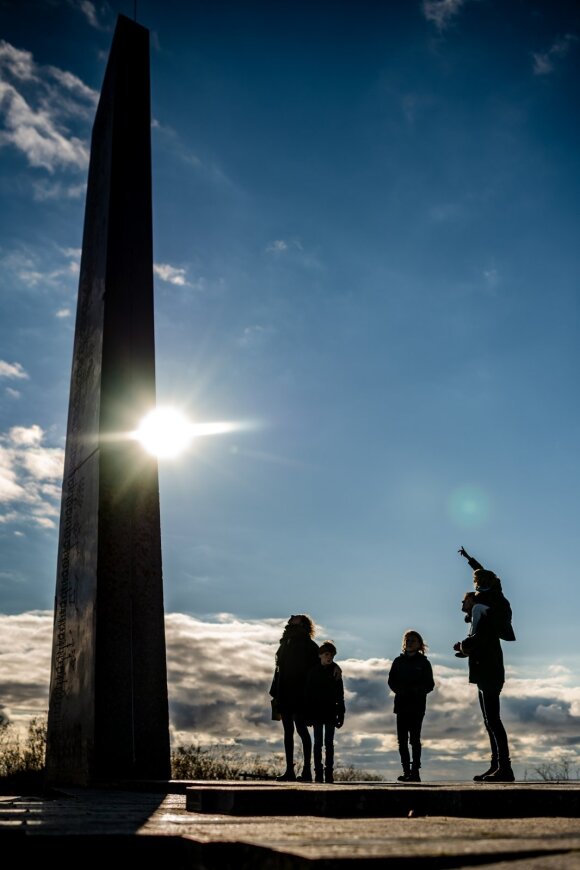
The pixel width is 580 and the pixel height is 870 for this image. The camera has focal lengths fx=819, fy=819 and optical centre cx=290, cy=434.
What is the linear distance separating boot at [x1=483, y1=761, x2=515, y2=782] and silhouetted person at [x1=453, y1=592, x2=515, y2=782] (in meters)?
0.11

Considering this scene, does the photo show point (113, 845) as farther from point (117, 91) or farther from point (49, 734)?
point (117, 91)

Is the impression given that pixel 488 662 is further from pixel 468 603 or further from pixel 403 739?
pixel 403 739

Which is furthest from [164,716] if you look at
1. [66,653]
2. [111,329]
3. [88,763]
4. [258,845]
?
[258,845]

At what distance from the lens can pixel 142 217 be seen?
31.7 ft

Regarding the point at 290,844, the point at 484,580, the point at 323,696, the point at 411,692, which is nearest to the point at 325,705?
the point at 323,696

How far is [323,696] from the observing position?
7.48 m

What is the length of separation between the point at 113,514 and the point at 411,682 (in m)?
3.20

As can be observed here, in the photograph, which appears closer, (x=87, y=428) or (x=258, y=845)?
(x=258, y=845)

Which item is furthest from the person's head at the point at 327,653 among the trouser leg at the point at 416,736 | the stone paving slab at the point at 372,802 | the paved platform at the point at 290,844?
the paved platform at the point at 290,844

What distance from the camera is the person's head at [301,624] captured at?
784 centimetres

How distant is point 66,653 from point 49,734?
0.98 meters

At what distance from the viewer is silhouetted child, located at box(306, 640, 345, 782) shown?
7.48 m

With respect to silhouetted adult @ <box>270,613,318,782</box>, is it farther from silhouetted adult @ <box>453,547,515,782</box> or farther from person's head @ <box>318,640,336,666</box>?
silhouetted adult @ <box>453,547,515,782</box>

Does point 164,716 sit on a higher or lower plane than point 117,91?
lower
